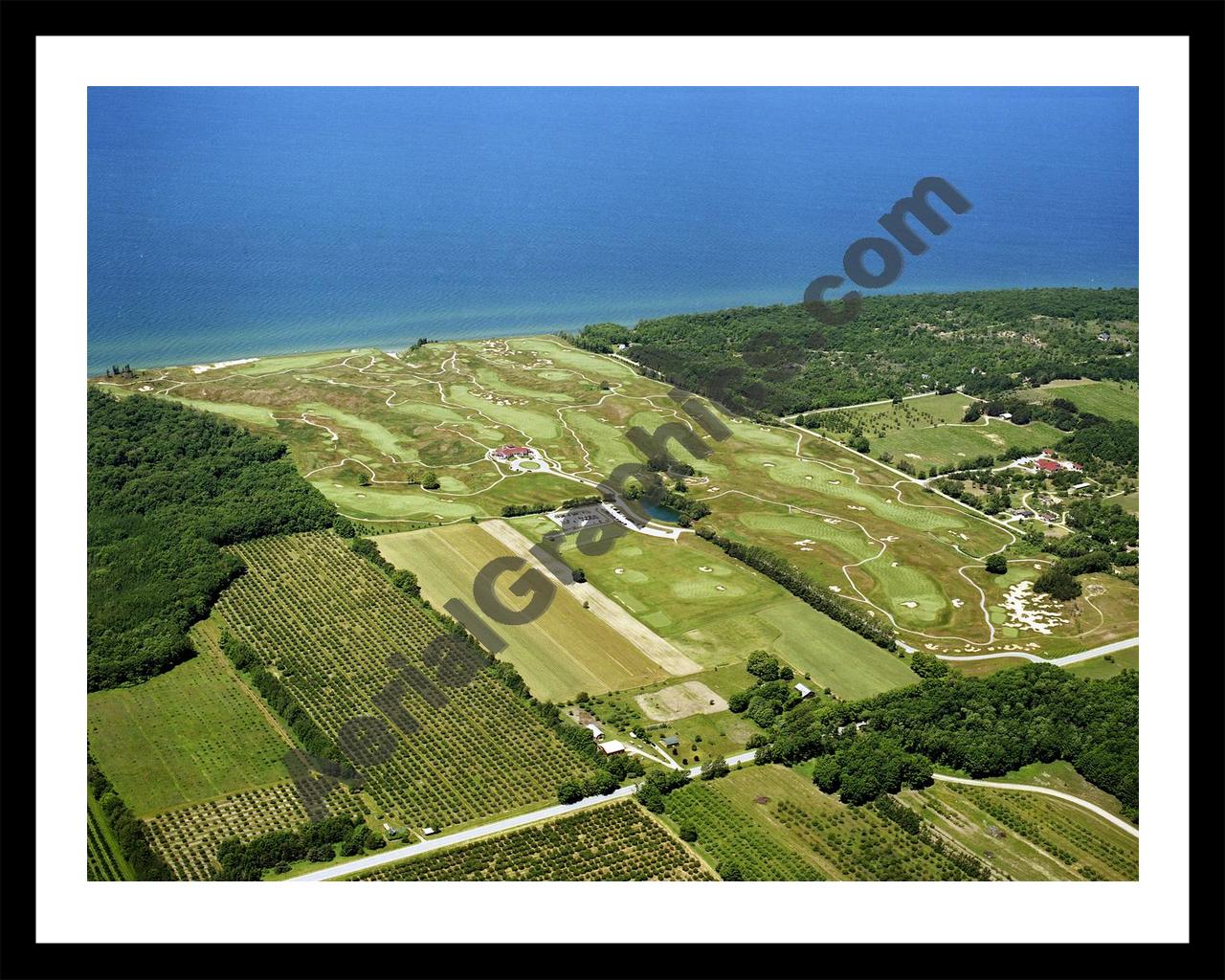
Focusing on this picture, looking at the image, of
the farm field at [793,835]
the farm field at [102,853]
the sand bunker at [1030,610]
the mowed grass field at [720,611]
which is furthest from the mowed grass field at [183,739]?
the sand bunker at [1030,610]

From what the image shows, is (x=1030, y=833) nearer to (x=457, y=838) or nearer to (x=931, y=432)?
(x=457, y=838)

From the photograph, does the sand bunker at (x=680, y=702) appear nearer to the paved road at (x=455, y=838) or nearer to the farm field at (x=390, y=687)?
the farm field at (x=390, y=687)

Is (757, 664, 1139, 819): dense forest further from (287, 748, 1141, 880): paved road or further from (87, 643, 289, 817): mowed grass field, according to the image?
(87, 643, 289, 817): mowed grass field

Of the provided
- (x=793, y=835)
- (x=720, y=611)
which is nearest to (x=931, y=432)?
(x=720, y=611)

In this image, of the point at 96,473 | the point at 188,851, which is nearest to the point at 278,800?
the point at 188,851

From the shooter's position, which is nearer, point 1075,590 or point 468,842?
point 468,842

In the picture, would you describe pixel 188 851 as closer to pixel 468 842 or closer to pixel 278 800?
pixel 278 800

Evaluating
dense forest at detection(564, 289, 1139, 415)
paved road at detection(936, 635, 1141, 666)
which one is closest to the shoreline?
dense forest at detection(564, 289, 1139, 415)
